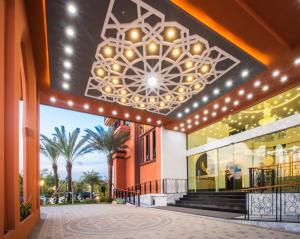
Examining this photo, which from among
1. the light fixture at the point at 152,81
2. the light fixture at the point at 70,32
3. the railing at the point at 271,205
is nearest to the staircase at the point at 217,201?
the railing at the point at 271,205

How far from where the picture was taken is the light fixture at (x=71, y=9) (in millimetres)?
6531

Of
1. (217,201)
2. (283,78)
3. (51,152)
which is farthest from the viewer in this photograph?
(51,152)

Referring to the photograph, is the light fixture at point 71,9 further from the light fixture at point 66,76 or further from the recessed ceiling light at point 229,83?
the recessed ceiling light at point 229,83

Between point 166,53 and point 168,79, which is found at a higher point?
point 166,53

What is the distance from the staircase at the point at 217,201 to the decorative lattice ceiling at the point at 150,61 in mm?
5246

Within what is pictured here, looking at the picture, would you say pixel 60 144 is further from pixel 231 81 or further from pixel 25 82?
pixel 231 81

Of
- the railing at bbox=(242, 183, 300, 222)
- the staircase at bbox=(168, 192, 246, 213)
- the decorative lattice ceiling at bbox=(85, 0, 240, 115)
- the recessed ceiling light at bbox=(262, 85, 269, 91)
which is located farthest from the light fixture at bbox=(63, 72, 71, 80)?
the staircase at bbox=(168, 192, 246, 213)

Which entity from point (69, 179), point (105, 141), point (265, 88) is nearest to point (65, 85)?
point (265, 88)

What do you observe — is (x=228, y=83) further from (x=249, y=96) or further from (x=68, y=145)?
(x=68, y=145)

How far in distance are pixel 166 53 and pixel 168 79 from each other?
78.3 inches

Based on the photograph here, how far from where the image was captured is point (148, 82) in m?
10.9

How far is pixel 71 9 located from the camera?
6.67 metres

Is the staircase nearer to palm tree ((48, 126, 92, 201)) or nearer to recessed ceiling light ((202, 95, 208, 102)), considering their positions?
recessed ceiling light ((202, 95, 208, 102))

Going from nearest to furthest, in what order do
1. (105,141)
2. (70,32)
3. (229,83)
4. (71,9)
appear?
(71,9), (70,32), (229,83), (105,141)
